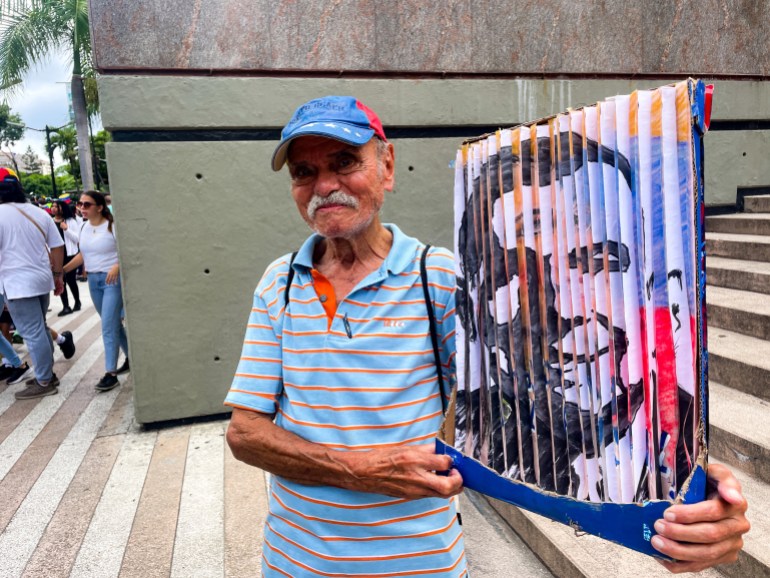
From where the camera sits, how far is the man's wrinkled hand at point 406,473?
42.9 inches

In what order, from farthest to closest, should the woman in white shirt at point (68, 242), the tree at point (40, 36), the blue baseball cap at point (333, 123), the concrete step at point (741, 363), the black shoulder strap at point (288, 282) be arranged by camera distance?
1. the tree at point (40, 36)
2. the woman in white shirt at point (68, 242)
3. the concrete step at point (741, 363)
4. the black shoulder strap at point (288, 282)
5. the blue baseball cap at point (333, 123)

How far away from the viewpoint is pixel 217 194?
4602mm

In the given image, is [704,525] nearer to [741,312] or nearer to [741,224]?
[741,312]

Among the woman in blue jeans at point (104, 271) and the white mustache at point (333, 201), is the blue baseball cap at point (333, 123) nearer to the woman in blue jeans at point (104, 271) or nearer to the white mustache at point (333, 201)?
the white mustache at point (333, 201)

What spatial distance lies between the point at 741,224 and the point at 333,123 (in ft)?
16.9

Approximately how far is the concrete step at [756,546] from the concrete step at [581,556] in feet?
0.53

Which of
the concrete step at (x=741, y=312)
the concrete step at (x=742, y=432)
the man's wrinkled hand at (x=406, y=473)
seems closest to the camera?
the man's wrinkled hand at (x=406, y=473)

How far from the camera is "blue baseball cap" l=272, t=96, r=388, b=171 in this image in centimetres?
128

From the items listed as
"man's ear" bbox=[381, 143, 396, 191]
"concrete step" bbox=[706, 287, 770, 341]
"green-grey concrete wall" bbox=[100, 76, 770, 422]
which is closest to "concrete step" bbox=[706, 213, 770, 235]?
"concrete step" bbox=[706, 287, 770, 341]

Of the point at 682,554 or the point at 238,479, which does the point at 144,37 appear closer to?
the point at 238,479

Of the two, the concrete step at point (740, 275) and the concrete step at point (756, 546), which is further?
the concrete step at point (740, 275)

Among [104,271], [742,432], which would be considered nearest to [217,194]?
[104,271]

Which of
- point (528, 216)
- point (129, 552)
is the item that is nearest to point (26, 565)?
point (129, 552)

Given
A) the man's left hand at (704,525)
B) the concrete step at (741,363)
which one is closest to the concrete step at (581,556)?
the concrete step at (741,363)
